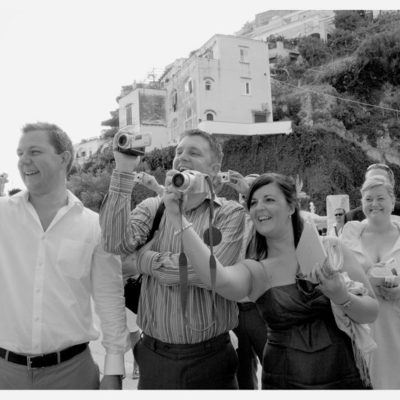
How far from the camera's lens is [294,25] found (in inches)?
2265

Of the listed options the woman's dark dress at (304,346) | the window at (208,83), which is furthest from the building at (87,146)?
the woman's dark dress at (304,346)

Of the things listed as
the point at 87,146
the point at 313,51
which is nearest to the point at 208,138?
the point at 313,51

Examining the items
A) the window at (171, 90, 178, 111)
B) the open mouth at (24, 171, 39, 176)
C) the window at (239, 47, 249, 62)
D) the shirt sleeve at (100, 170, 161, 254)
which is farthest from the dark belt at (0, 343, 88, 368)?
the window at (171, 90, 178, 111)

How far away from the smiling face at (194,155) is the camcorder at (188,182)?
41 centimetres

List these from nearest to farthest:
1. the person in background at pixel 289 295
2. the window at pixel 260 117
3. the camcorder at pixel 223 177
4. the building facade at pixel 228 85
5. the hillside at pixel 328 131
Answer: the person in background at pixel 289 295 < the camcorder at pixel 223 177 < the hillside at pixel 328 131 < the building facade at pixel 228 85 < the window at pixel 260 117

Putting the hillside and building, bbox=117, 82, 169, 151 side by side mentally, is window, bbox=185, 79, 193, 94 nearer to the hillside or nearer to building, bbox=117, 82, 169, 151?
building, bbox=117, 82, 169, 151

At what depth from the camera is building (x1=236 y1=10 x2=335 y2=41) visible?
52.7 metres

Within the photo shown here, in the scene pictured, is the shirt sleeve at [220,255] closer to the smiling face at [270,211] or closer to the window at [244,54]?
the smiling face at [270,211]

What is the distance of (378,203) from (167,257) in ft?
5.73

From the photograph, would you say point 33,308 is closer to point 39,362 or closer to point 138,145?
point 39,362

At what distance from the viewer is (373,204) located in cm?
307

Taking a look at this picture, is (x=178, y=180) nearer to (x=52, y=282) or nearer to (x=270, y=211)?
(x=270, y=211)

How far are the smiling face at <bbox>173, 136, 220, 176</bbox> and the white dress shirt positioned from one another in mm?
531

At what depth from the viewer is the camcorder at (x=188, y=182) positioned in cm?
175
